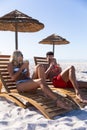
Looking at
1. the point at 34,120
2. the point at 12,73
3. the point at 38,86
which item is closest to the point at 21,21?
the point at 12,73

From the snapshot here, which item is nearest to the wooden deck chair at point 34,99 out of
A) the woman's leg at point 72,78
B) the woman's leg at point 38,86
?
the woman's leg at point 38,86

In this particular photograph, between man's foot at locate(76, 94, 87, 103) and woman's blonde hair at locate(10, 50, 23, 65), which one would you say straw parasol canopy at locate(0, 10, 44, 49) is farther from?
man's foot at locate(76, 94, 87, 103)

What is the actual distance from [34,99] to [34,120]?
58 centimetres

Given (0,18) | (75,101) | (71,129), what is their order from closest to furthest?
(71,129) → (75,101) → (0,18)

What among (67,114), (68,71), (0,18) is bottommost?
(67,114)

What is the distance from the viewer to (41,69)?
5.41 m

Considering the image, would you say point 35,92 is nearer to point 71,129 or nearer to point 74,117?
point 74,117

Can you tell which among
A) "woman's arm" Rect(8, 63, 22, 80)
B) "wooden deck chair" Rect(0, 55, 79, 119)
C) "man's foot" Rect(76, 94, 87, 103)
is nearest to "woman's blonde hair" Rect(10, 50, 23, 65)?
"woman's arm" Rect(8, 63, 22, 80)

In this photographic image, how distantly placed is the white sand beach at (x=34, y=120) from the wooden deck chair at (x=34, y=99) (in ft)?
0.34

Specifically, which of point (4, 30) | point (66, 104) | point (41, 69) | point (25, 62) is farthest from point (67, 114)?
point (4, 30)

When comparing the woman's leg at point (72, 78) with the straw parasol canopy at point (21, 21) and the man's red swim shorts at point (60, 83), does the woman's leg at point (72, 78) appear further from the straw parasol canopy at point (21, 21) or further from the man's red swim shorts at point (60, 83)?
the straw parasol canopy at point (21, 21)

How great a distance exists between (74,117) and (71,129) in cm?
66

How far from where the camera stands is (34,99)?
5.08 metres

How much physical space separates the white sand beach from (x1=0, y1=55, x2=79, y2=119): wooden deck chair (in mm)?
103
